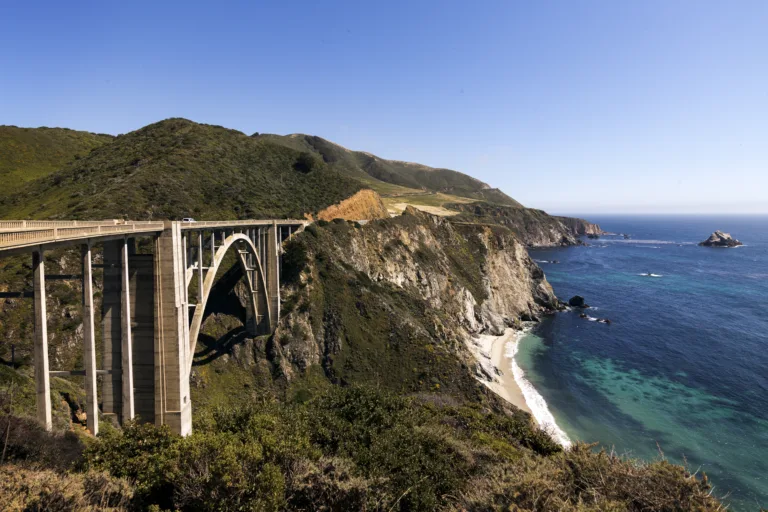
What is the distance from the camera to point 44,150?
79.0 m

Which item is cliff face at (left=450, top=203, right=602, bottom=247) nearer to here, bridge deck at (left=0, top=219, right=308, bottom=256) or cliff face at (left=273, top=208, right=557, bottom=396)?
cliff face at (left=273, top=208, right=557, bottom=396)

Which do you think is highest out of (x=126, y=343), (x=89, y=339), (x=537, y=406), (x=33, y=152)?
(x=33, y=152)

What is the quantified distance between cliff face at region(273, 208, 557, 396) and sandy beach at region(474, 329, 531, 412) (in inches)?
82.1

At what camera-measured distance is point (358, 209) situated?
6938 centimetres

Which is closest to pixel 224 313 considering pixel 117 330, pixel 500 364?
pixel 117 330

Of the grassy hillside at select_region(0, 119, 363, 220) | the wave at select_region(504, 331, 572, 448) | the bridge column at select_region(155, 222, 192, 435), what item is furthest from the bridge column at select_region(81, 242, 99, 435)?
the wave at select_region(504, 331, 572, 448)

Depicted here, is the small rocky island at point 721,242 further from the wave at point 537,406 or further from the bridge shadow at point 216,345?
the bridge shadow at point 216,345

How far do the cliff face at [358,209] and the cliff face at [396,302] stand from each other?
3.47m

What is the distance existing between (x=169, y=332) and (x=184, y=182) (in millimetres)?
38424

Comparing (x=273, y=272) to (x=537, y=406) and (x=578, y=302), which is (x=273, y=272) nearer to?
(x=537, y=406)

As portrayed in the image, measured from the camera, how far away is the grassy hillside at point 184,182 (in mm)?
46094

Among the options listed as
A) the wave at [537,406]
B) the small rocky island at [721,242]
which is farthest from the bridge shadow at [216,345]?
the small rocky island at [721,242]

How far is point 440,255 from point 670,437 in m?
44.5

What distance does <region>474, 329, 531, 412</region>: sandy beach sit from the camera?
146 feet
